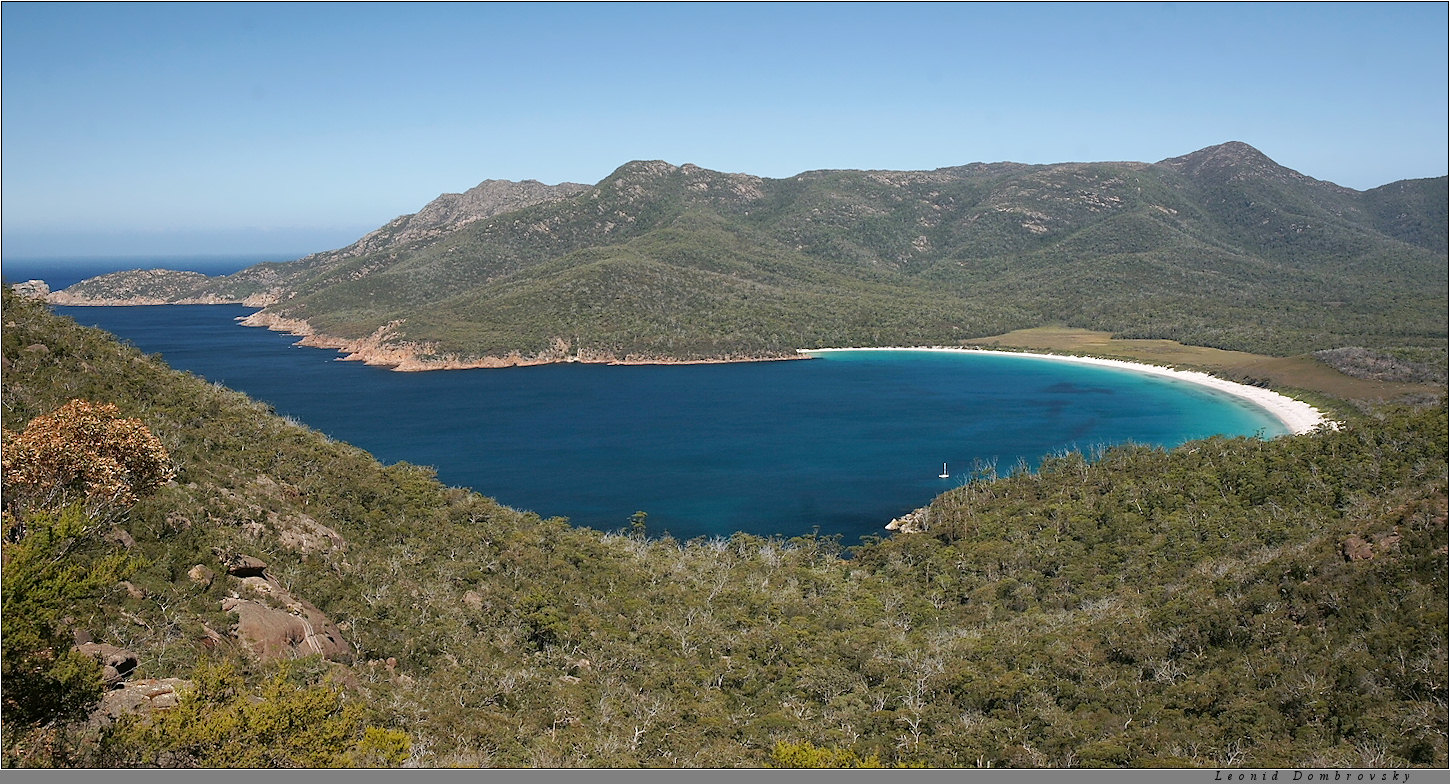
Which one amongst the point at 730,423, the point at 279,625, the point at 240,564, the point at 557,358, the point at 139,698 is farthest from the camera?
the point at 557,358

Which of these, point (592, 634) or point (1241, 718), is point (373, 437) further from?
point (1241, 718)

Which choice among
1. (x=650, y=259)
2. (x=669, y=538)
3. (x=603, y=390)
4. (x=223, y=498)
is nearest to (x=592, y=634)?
(x=223, y=498)

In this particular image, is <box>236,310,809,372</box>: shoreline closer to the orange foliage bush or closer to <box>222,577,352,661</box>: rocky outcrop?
<box>222,577,352,661</box>: rocky outcrop

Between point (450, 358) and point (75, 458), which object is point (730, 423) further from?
point (75, 458)

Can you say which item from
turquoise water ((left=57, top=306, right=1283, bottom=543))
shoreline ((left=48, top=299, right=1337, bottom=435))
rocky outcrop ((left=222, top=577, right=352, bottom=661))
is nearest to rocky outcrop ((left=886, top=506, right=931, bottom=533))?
turquoise water ((left=57, top=306, right=1283, bottom=543))

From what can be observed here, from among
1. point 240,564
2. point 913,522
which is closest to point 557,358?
point 913,522

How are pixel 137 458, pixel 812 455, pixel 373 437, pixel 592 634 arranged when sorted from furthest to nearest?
pixel 373 437, pixel 812 455, pixel 592 634, pixel 137 458

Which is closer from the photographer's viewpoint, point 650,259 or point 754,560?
point 754,560
